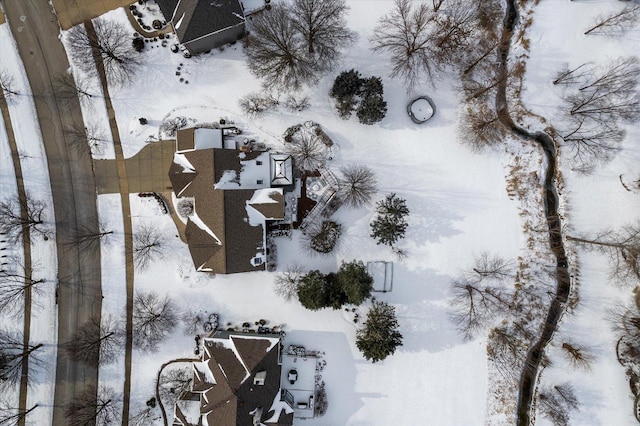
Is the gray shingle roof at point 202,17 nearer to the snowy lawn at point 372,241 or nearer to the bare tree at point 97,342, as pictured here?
the snowy lawn at point 372,241

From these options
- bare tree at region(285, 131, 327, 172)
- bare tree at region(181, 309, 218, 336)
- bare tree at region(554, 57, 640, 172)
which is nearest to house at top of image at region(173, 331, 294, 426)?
bare tree at region(181, 309, 218, 336)

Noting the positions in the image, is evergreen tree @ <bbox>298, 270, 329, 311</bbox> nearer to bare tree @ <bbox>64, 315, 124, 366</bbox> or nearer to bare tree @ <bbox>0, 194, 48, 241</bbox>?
bare tree @ <bbox>64, 315, 124, 366</bbox>

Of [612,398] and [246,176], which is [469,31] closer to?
[246,176]

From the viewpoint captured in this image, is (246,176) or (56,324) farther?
(56,324)

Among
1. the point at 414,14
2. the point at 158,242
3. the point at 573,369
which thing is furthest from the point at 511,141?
the point at 158,242

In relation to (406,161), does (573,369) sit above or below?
below

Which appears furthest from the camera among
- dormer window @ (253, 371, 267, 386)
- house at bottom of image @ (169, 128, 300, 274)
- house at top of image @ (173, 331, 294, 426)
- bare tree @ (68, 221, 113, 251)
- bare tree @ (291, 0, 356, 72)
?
bare tree @ (68, 221, 113, 251)

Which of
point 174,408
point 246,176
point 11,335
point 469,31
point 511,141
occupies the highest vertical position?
point 469,31
